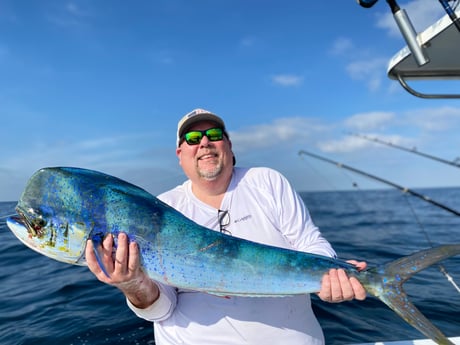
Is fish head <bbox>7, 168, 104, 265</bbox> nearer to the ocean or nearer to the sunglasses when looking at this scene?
the ocean

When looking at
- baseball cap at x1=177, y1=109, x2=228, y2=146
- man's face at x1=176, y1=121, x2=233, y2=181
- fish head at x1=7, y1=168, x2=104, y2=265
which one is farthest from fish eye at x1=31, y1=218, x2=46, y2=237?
baseball cap at x1=177, y1=109, x2=228, y2=146

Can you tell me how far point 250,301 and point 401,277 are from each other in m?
1.00

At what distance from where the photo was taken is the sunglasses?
279cm

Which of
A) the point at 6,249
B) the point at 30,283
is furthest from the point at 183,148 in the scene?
the point at 6,249

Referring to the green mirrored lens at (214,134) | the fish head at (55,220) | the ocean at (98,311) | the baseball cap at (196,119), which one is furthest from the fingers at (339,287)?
the ocean at (98,311)

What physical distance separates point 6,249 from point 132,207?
838 centimetres

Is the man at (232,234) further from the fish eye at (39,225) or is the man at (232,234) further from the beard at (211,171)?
the fish eye at (39,225)

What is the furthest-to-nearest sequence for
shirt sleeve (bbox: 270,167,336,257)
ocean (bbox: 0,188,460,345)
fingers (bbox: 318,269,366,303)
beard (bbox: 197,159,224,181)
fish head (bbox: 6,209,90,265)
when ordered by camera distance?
ocean (bbox: 0,188,460,345)
beard (bbox: 197,159,224,181)
shirt sleeve (bbox: 270,167,336,257)
fingers (bbox: 318,269,366,303)
fish head (bbox: 6,209,90,265)

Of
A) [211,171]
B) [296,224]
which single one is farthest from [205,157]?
[296,224]

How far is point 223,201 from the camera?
2.71 metres

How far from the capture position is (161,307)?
2.31 m

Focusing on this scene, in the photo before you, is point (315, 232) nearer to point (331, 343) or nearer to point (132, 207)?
point (132, 207)

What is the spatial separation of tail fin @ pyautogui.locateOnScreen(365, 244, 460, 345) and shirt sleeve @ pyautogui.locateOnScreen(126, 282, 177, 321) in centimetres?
133

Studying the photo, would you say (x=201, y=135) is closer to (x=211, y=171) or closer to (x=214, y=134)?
(x=214, y=134)
